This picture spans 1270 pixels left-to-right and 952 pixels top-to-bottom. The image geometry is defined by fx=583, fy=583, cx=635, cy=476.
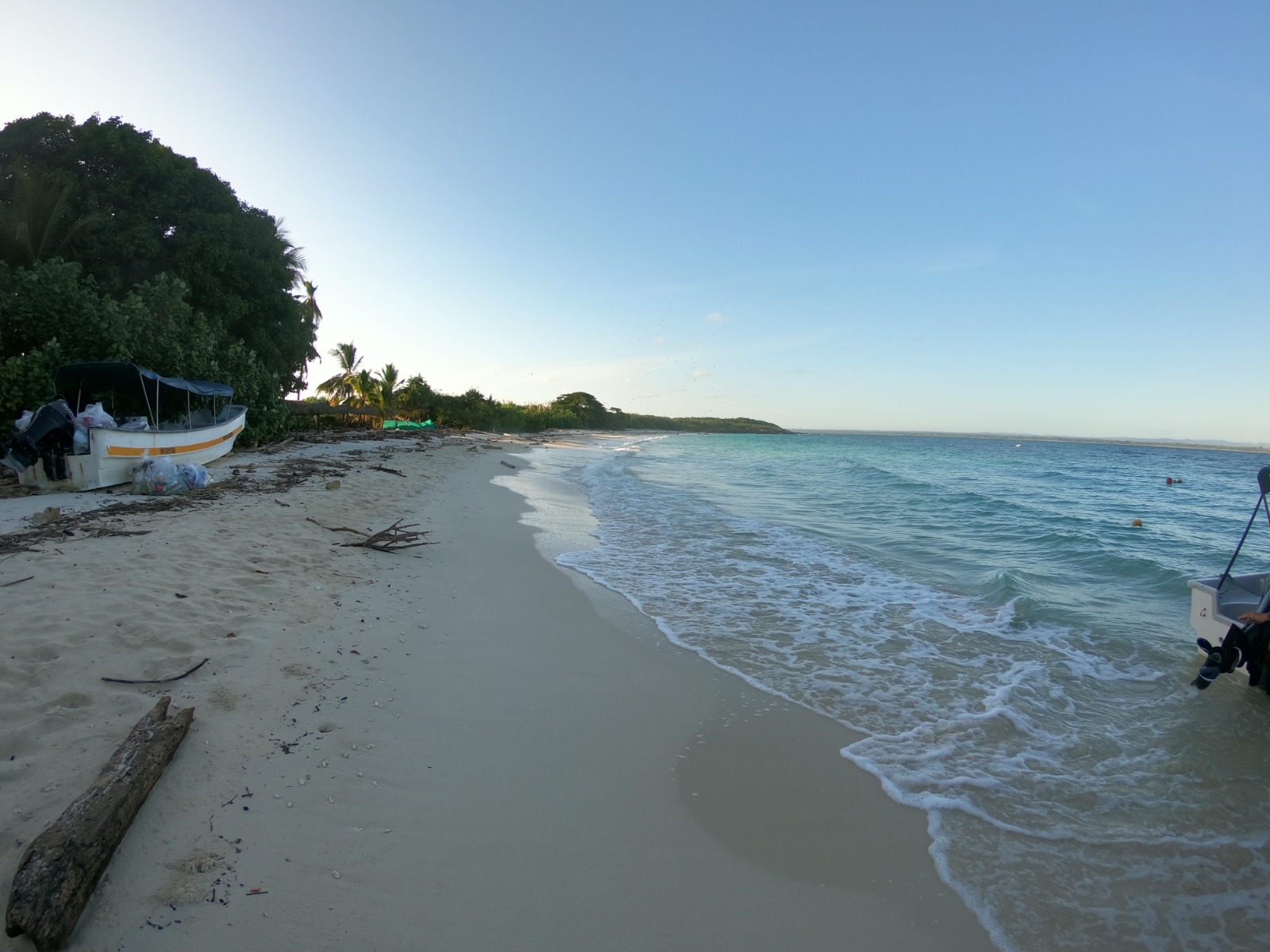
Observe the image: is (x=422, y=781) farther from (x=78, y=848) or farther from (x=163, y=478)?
(x=163, y=478)

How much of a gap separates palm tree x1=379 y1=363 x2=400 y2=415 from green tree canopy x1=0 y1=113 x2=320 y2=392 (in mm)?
17857

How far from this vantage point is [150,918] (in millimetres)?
2047

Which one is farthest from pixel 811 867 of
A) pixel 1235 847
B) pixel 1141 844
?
pixel 1235 847

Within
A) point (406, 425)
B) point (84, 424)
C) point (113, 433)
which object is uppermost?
point (406, 425)

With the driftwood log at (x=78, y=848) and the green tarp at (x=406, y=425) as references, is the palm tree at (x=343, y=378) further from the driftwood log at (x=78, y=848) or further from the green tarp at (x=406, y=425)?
the driftwood log at (x=78, y=848)

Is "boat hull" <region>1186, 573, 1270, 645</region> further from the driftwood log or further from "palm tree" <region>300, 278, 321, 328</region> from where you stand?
"palm tree" <region>300, 278, 321, 328</region>

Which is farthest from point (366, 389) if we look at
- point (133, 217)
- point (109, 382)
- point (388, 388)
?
point (109, 382)

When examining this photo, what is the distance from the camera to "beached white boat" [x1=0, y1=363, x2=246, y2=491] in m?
8.91

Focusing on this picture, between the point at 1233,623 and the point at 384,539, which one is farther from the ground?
the point at 1233,623

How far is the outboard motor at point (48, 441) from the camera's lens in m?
8.90

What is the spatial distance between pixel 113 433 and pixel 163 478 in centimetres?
97

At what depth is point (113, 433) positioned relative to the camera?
9039 millimetres

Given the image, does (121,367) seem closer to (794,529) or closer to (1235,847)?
(794,529)

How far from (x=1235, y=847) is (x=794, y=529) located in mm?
8877
